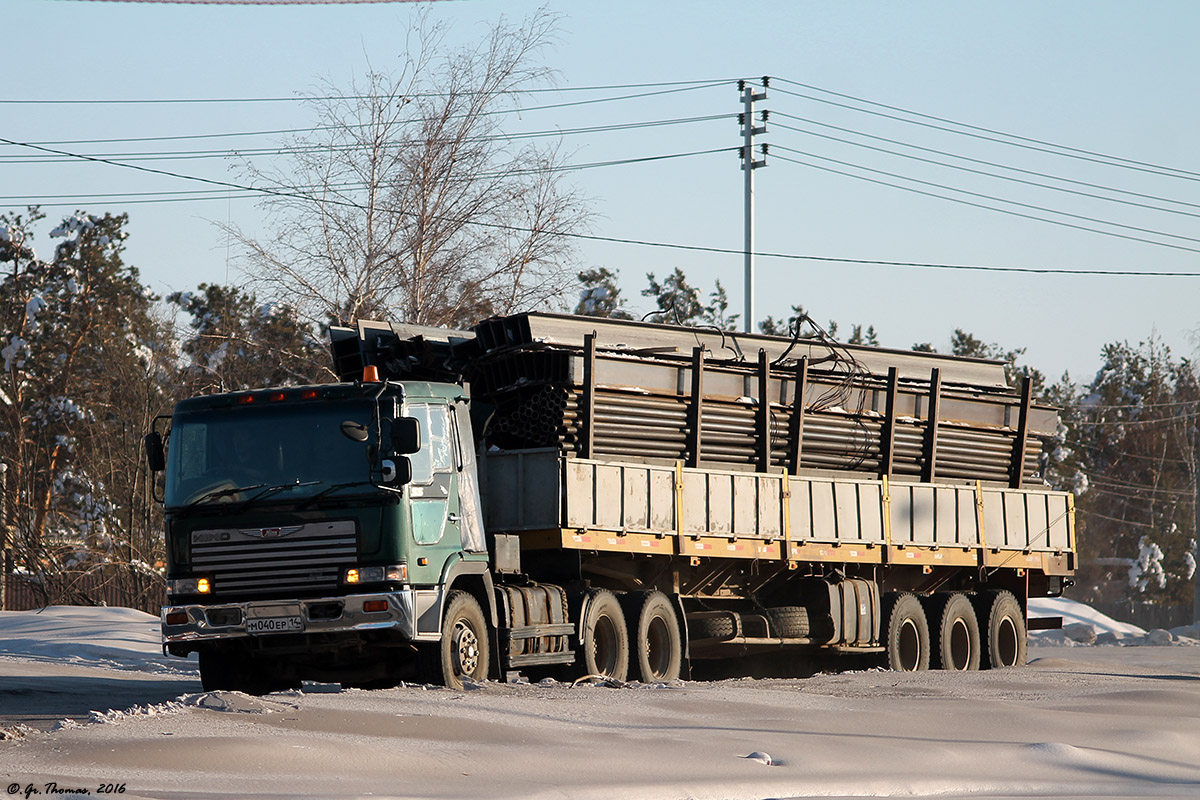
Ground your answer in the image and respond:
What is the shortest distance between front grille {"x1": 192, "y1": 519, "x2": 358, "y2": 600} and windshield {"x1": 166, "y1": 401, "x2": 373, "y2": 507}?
33 centimetres

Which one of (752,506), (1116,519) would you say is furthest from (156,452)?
(1116,519)

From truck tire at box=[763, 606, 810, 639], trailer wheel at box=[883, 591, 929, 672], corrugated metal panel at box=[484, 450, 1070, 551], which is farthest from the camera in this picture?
trailer wheel at box=[883, 591, 929, 672]

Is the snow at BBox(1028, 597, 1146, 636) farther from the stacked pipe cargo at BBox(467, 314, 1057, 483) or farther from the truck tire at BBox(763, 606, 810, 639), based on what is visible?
the truck tire at BBox(763, 606, 810, 639)

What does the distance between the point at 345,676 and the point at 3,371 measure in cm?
3732

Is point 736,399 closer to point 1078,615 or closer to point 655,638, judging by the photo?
point 655,638

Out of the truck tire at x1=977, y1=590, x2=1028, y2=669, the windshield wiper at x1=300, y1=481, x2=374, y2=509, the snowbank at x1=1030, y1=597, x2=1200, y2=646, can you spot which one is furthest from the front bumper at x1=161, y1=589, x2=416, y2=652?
the snowbank at x1=1030, y1=597, x2=1200, y2=646

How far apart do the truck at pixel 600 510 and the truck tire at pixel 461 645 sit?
0.09 feet

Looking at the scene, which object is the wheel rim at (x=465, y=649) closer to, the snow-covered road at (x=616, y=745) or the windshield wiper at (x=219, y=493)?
the snow-covered road at (x=616, y=745)

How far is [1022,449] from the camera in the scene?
21.6m

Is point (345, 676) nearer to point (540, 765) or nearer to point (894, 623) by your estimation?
point (540, 765)

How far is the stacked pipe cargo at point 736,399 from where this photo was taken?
1579 cm

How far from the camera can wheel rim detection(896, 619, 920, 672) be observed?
67.5 feet

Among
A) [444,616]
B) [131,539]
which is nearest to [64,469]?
[131,539]

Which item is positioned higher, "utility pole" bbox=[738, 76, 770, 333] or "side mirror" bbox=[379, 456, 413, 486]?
"utility pole" bbox=[738, 76, 770, 333]
